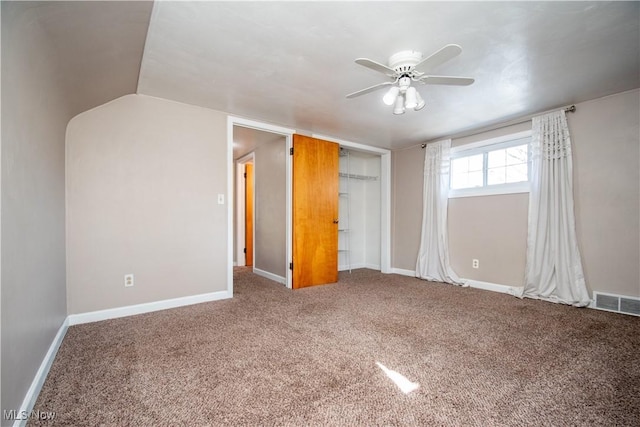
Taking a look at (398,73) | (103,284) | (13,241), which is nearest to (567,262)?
(398,73)

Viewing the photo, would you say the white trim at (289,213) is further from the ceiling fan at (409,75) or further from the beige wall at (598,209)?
the beige wall at (598,209)

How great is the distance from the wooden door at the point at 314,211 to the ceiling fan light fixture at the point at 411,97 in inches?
77.9

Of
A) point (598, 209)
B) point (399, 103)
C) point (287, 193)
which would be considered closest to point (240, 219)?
point (287, 193)

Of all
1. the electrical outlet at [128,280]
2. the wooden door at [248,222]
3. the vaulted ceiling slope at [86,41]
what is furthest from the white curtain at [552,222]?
the wooden door at [248,222]

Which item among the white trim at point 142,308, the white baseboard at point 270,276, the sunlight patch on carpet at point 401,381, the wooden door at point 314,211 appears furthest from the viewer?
the white baseboard at point 270,276

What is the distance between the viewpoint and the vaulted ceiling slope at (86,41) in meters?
1.37

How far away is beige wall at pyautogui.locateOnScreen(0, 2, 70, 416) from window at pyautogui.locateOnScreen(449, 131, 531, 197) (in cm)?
456

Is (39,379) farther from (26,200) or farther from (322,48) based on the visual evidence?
(322,48)

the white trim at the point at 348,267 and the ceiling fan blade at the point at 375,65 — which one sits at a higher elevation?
the ceiling fan blade at the point at 375,65

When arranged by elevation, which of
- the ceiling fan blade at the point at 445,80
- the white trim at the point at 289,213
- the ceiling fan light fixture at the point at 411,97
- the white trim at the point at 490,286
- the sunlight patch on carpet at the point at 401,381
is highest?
the ceiling fan blade at the point at 445,80

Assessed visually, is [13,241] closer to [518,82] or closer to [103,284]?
[103,284]

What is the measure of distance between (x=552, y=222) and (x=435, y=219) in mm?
1481

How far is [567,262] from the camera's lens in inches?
127

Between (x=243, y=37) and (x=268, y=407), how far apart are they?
2286 millimetres
